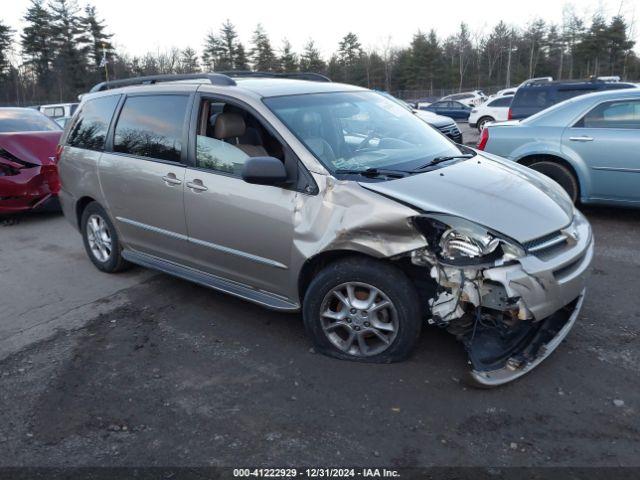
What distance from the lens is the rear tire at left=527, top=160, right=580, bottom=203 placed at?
6.41m

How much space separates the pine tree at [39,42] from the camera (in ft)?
171

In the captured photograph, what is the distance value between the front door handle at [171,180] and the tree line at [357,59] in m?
45.5

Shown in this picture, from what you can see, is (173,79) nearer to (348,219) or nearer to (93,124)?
(93,124)

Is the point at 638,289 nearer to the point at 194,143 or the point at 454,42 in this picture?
the point at 194,143

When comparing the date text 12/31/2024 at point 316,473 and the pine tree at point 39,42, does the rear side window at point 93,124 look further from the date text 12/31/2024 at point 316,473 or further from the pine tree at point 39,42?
the pine tree at point 39,42

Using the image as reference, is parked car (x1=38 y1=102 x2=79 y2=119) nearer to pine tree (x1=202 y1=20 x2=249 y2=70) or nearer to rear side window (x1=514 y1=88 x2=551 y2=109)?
rear side window (x1=514 y1=88 x2=551 y2=109)

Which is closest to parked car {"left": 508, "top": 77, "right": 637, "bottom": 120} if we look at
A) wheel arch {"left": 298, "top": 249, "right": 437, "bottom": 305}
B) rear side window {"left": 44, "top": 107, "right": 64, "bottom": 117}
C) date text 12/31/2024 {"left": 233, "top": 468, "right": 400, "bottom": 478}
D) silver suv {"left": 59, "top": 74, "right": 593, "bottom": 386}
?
silver suv {"left": 59, "top": 74, "right": 593, "bottom": 386}

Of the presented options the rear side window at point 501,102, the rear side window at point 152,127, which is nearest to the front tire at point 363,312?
the rear side window at point 152,127

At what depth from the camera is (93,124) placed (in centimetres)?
519

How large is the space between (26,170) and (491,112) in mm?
17484

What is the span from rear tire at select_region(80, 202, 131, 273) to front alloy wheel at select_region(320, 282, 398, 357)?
2639 millimetres

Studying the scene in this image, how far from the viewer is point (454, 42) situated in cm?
7319

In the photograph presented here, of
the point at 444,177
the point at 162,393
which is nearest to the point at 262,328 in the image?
the point at 162,393

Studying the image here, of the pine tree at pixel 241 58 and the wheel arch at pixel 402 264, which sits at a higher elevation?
the pine tree at pixel 241 58
